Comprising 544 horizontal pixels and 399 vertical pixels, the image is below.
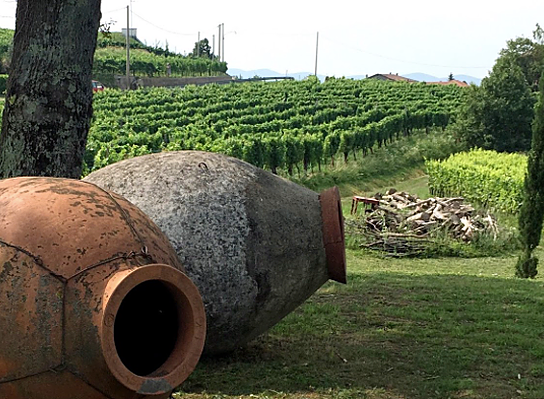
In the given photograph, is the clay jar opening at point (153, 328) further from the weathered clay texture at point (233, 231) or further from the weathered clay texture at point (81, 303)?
the weathered clay texture at point (233, 231)

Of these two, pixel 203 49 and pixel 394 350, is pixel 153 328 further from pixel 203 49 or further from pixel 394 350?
pixel 203 49

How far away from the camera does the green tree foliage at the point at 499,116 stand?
44.1 metres

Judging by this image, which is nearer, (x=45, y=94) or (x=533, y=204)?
(x=45, y=94)

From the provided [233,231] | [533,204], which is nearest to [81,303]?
[233,231]

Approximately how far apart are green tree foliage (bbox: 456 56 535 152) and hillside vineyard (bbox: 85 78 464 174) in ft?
14.8

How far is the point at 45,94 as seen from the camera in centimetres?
732

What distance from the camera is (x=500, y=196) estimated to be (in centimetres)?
2525

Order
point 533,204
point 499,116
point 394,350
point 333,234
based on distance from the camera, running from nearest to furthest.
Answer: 1. point 333,234
2. point 394,350
3. point 533,204
4. point 499,116

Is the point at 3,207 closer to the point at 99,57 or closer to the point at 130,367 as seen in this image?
the point at 130,367

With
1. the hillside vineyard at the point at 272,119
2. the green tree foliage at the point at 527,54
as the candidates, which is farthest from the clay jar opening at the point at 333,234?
the green tree foliage at the point at 527,54

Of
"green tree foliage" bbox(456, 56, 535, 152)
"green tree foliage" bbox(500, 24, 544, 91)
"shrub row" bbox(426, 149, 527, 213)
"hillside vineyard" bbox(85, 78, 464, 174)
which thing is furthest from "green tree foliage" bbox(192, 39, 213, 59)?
"shrub row" bbox(426, 149, 527, 213)

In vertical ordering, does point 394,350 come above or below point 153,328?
below

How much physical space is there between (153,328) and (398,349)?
3.79 m

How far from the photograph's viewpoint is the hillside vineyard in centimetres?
3059
